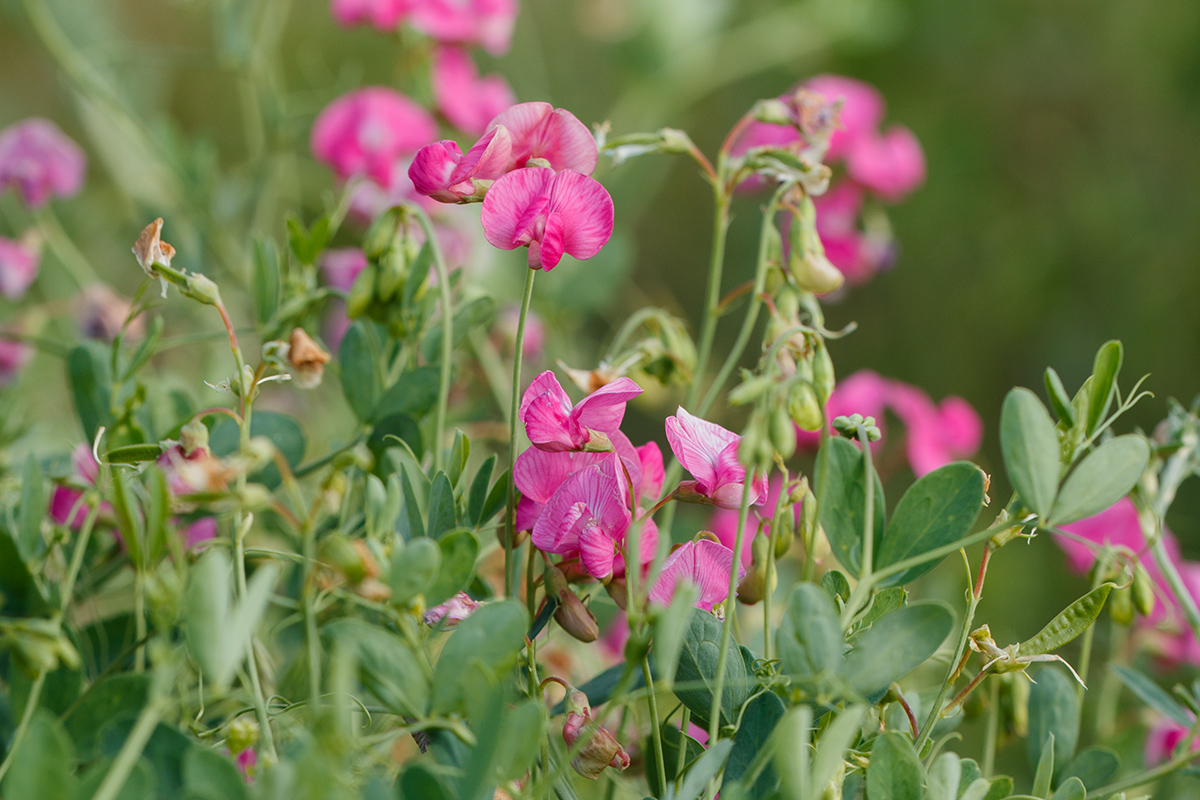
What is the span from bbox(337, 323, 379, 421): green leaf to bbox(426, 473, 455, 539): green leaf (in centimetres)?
13

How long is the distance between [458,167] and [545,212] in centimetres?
4

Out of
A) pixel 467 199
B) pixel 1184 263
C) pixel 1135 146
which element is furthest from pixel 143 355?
pixel 1135 146

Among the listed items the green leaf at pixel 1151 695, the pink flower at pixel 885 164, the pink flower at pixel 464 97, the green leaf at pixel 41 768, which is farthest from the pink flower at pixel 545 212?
the pink flower at pixel 885 164

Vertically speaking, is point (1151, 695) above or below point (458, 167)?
below

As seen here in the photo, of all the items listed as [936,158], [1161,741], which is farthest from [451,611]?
[936,158]

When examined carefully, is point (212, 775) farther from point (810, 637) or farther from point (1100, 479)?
point (1100, 479)

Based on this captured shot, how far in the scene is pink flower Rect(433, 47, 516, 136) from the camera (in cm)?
93

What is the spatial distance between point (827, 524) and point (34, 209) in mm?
772

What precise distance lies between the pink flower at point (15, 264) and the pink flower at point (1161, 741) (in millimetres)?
898

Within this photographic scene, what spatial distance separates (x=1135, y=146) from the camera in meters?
1.94

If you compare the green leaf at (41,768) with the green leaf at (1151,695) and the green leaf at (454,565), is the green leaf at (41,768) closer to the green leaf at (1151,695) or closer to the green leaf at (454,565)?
the green leaf at (454,565)

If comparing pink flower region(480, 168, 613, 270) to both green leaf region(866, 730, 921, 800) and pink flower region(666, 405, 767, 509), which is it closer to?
pink flower region(666, 405, 767, 509)

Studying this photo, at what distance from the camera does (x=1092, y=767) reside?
42 centimetres

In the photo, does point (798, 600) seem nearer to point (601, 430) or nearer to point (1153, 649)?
point (601, 430)
